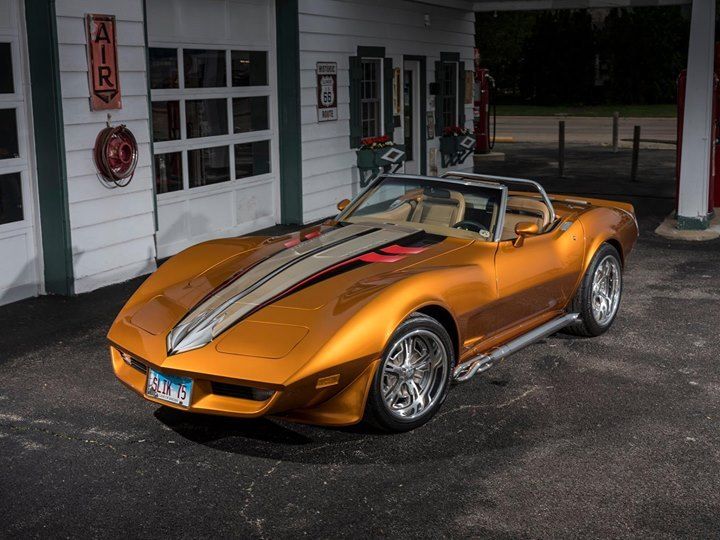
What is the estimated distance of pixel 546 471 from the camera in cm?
496

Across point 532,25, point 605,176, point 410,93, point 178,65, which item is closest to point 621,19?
point 532,25

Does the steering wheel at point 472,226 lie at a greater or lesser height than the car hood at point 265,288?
greater

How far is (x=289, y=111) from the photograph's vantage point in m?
12.3

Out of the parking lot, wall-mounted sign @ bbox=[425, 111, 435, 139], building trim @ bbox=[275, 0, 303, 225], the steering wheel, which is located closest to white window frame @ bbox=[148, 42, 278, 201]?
building trim @ bbox=[275, 0, 303, 225]

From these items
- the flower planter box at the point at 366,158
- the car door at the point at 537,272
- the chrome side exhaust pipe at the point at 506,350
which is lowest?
the chrome side exhaust pipe at the point at 506,350

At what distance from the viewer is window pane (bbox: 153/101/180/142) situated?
33.9 ft

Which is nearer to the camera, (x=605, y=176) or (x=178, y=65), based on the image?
(x=178, y=65)

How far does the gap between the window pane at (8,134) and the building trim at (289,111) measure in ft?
14.6

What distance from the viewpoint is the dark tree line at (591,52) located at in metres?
44.6

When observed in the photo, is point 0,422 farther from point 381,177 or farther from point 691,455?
point 691,455

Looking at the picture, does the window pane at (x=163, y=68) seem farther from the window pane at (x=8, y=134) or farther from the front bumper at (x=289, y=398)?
the front bumper at (x=289, y=398)

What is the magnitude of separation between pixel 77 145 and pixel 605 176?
12.2 metres

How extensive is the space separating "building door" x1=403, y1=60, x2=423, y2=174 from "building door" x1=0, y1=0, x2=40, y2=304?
830 cm

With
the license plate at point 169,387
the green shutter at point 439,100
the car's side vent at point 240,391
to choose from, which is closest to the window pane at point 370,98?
the green shutter at point 439,100
